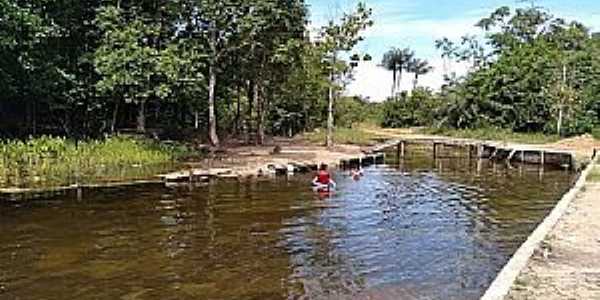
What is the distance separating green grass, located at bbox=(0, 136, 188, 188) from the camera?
2897cm

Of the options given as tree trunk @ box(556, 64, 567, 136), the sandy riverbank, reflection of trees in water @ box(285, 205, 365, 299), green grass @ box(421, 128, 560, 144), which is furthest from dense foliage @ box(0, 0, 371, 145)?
tree trunk @ box(556, 64, 567, 136)

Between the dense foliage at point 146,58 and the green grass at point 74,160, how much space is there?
276 cm

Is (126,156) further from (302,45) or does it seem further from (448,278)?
(448,278)

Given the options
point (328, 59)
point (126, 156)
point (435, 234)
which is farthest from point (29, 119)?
point (435, 234)

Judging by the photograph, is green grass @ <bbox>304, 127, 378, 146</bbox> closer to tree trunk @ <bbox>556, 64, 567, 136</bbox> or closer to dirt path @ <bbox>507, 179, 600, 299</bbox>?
tree trunk @ <bbox>556, 64, 567, 136</bbox>

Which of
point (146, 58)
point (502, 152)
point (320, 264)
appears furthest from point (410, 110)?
point (320, 264)

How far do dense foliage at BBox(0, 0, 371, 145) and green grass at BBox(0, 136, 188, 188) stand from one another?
9.06 feet

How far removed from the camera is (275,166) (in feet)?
120

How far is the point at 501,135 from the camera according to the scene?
70062 mm

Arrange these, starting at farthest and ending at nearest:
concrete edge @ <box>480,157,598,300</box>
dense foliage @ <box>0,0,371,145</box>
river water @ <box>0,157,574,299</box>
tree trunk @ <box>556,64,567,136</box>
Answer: tree trunk @ <box>556,64,567,136</box>, dense foliage @ <box>0,0,371,145</box>, river water @ <box>0,157,574,299</box>, concrete edge @ <box>480,157,598,300</box>

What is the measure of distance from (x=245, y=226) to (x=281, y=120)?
44476mm

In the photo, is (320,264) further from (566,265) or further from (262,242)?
(566,265)

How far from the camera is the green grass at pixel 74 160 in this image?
29.0 m

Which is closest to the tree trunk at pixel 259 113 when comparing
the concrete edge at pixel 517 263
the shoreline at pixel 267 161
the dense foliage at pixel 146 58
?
the dense foliage at pixel 146 58
